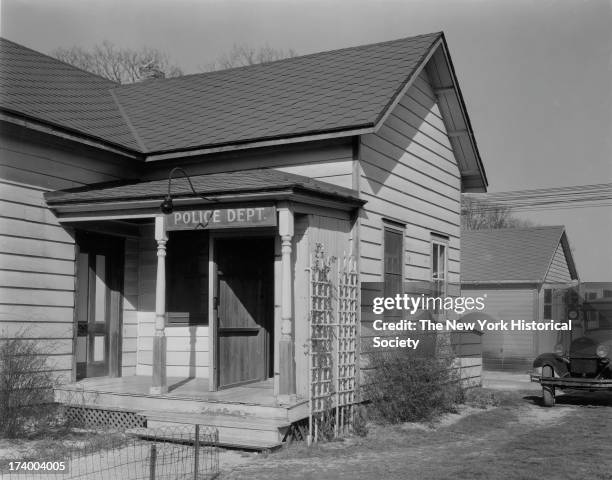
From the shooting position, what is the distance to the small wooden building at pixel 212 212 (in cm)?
1066

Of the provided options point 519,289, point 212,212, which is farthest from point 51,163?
point 519,289

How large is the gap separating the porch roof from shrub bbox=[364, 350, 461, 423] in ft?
8.49

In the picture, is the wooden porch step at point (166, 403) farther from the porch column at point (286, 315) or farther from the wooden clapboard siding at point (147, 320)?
the wooden clapboard siding at point (147, 320)

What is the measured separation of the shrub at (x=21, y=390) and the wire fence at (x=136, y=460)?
3.30ft

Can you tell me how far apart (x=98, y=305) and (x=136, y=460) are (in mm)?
4518

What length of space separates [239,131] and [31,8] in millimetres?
3708

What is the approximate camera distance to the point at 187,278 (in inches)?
505

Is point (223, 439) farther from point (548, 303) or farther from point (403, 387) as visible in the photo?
point (548, 303)

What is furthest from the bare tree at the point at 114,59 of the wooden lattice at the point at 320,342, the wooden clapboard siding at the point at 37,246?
the wooden lattice at the point at 320,342

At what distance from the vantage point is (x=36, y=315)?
11305mm

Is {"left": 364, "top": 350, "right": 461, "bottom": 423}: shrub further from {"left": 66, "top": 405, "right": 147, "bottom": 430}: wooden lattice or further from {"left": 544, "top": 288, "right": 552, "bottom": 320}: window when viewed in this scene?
{"left": 544, "top": 288, "right": 552, "bottom": 320}: window

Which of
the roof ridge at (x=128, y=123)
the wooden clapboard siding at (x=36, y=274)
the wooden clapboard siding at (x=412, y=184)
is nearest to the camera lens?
the wooden clapboard siding at (x=36, y=274)

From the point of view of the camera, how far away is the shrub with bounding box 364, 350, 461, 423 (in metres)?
11.6

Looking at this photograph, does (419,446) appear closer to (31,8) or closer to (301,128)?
(301,128)
